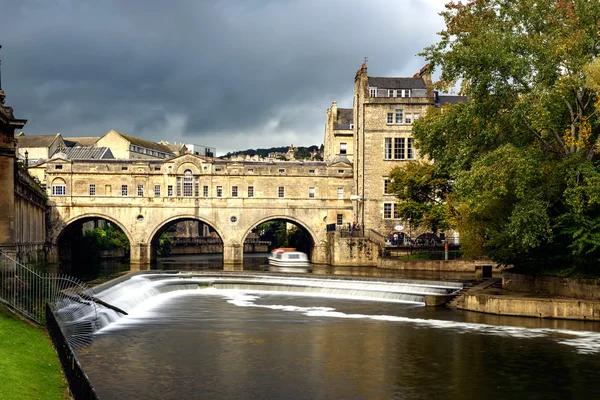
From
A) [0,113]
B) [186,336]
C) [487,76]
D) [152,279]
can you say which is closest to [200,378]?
[186,336]

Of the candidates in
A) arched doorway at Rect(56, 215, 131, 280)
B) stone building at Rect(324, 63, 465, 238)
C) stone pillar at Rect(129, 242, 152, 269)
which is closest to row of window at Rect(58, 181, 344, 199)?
arched doorway at Rect(56, 215, 131, 280)

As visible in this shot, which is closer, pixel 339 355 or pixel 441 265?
pixel 339 355

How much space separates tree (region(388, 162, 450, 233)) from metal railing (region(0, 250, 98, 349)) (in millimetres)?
34452

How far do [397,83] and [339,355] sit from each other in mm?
56310

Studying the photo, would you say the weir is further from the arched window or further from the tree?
the arched window

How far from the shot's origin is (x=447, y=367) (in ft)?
68.2

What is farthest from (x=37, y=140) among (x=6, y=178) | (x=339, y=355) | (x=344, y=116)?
(x=339, y=355)

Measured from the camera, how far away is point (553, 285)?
3186 cm

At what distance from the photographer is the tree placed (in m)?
57.3

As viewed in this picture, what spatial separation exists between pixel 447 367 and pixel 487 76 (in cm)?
1523

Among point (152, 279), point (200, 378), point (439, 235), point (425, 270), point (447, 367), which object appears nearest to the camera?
point (200, 378)

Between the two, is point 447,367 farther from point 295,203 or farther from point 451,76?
point 295,203

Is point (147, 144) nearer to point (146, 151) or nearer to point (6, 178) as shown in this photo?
point (146, 151)

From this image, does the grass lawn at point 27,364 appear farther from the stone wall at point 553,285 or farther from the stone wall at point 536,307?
the stone wall at point 553,285
